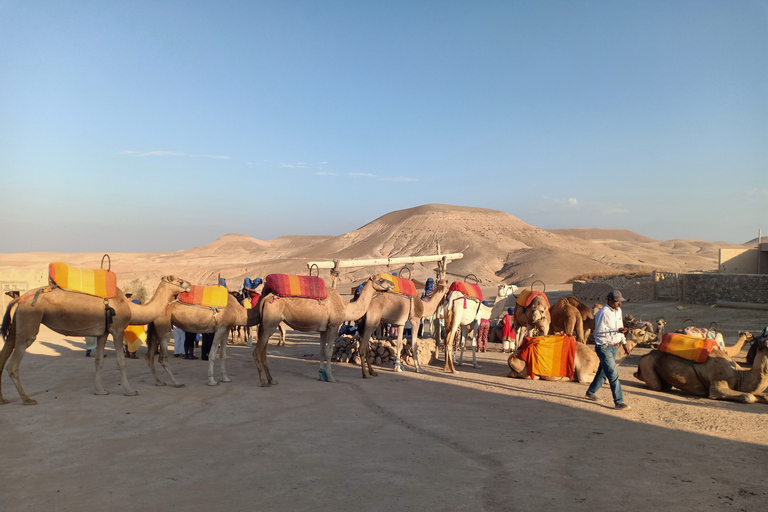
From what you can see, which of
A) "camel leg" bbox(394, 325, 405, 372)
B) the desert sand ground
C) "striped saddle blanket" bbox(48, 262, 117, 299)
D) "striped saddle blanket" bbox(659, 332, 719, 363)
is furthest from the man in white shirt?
"striped saddle blanket" bbox(48, 262, 117, 299)

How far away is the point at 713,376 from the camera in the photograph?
31.2 ft

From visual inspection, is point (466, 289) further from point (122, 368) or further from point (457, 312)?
point (122, 368)

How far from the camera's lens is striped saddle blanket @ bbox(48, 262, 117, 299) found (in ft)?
28.4

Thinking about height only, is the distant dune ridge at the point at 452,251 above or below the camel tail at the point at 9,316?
above

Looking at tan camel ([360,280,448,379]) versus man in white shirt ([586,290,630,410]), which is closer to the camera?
→ man in white shirt ([586,290,630,410])

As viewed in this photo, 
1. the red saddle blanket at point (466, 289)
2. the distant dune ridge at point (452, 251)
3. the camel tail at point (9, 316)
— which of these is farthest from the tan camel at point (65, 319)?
the distant dune ridge at point (452, 251)

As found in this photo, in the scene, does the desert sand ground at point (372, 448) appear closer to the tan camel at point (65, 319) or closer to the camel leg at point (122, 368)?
the camel leg at point (122, 368)

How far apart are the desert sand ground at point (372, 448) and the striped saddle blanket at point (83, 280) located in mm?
1860

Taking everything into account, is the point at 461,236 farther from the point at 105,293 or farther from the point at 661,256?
the point at 105,293

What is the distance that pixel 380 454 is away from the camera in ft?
20.3

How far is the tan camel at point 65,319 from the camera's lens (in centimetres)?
834

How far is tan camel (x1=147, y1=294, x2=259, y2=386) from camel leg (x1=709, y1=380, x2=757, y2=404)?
29.8 feet

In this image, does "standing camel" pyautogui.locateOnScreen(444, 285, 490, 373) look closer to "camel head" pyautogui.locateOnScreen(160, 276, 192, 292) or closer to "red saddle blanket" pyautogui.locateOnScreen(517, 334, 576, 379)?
"red saddle blanket" pyautogui.locateOnScreen(517, 334, 576, 379)

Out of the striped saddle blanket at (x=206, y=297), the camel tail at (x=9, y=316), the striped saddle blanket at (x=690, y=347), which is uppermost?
the striped saddle blanket at (x=206, y=297)
